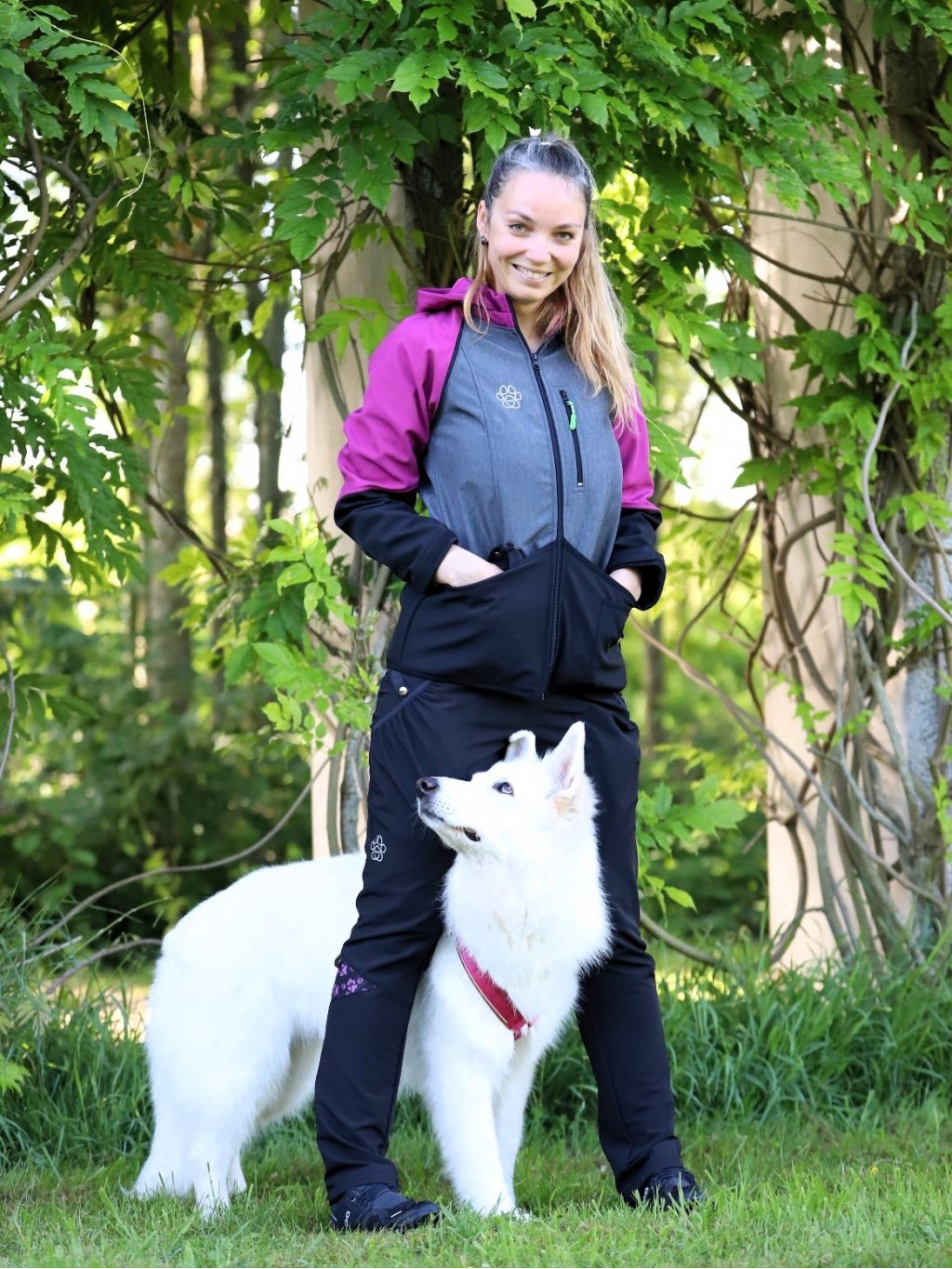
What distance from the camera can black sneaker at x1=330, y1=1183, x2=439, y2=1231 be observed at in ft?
9.43

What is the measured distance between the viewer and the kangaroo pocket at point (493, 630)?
2932mm

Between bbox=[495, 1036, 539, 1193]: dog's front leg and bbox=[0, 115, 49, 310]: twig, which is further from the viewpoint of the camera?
bbox=[0, 115, 49, 310]: twig

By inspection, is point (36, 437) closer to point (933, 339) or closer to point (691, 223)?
point (691, 223)

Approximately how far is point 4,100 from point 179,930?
2025 mm

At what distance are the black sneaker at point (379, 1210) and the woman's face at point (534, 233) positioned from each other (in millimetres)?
1912

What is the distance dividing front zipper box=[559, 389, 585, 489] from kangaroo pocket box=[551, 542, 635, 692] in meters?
Result: 0.16

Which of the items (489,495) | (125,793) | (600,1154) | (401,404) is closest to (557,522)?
(489,495)

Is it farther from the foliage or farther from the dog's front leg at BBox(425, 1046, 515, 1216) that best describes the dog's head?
the foliage

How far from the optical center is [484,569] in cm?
295

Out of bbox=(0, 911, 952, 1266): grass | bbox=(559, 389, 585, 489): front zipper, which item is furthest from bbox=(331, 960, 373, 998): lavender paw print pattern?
bbox=(559, 389, 585, 489): front zipper

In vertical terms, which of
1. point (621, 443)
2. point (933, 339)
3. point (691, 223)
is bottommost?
point (621, 443)

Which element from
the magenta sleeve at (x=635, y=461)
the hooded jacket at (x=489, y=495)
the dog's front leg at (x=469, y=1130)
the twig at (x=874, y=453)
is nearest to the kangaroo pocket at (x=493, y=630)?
the hooded jacket at (x=489, y=495)

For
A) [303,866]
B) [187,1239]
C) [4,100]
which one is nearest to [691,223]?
[4,100]

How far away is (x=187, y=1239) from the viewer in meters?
2.96
